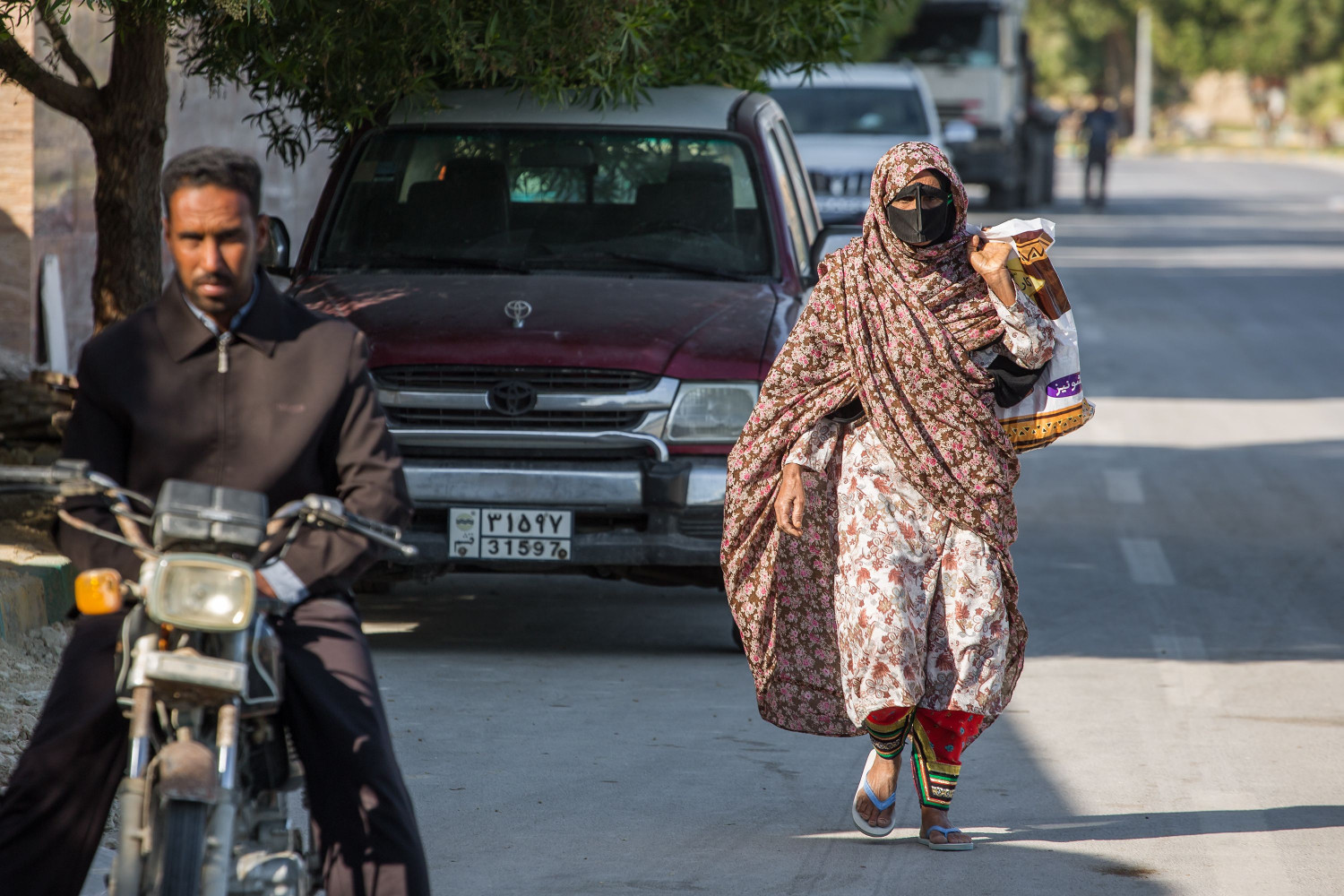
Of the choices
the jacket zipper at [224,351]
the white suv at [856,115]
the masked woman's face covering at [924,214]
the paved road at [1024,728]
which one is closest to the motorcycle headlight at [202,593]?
the jacket zipper at [224,351]

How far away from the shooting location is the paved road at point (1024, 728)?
4801 mm

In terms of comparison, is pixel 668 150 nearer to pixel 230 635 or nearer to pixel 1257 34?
pixel 230 635

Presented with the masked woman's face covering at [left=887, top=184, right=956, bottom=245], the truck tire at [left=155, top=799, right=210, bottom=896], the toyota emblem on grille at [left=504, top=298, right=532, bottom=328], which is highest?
the masked woman's face covering at [left=887, top=184, right=956, bottom=245]

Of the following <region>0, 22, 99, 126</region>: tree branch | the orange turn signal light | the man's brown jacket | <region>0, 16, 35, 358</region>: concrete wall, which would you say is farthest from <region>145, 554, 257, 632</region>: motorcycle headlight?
<region>0, 16, 35, 358</region>: concrete wall

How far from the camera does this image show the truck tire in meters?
2.90

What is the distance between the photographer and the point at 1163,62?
97.4 metres

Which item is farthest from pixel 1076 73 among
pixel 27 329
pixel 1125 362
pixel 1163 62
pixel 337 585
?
pixel 337 585

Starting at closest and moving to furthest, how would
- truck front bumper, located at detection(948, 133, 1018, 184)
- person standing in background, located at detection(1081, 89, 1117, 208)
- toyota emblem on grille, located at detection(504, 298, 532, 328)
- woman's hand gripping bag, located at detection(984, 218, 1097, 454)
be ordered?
woman's hand gripping bag, located at detection(984, 218, 1097, 454)
toyota emblem on grille, located at detection(504, 298, 532, 328)
truck front bumper, located at detection(948, 133, 1018, 184)
person standing in background, located at detection(1081, 89, 1117, 208)

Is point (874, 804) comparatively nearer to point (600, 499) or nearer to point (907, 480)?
point (907, 480)

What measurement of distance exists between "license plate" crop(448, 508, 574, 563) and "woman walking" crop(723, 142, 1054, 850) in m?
1.65

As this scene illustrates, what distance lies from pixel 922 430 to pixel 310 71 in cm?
356

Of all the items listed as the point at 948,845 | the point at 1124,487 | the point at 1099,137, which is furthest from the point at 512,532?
the point at 1099,137

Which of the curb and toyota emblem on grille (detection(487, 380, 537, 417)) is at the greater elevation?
toyota emblem on grille (detection(487, 380, 537, 417))

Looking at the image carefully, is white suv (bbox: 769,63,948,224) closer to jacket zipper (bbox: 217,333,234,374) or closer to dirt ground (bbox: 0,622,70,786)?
dirt ground (bbox: 0,622,70,786)
